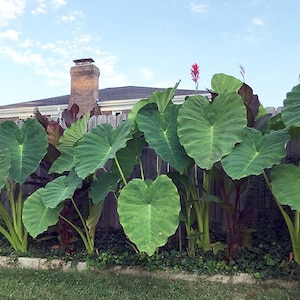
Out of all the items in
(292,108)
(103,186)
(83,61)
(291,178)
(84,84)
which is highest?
(83,61)

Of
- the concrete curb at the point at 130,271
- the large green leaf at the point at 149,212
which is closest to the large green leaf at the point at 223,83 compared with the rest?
the large green leaf at the point at 149,212

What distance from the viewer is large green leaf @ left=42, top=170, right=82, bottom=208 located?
282 centimetres

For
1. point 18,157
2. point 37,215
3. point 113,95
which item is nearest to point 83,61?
point 113,95

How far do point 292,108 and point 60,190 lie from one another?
1.87 metres

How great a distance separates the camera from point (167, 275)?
276 centimetres

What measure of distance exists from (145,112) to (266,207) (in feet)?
4.47

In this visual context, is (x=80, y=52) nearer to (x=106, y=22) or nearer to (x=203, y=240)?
(x=106, y=22)

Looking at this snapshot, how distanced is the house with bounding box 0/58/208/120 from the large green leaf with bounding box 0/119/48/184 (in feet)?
30.6

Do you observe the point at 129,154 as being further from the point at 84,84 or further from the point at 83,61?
the point at 83,61

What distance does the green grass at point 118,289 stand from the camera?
2.36 m

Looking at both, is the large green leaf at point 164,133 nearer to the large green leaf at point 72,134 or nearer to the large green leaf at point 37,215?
the large green leaf at point 72,134

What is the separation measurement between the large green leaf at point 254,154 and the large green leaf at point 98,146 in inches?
31.2

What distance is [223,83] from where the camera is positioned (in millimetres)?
3008

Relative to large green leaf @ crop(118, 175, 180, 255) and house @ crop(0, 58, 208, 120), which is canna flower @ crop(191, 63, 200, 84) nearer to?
large green leaf @ crop(118, 175, 180, 255)
